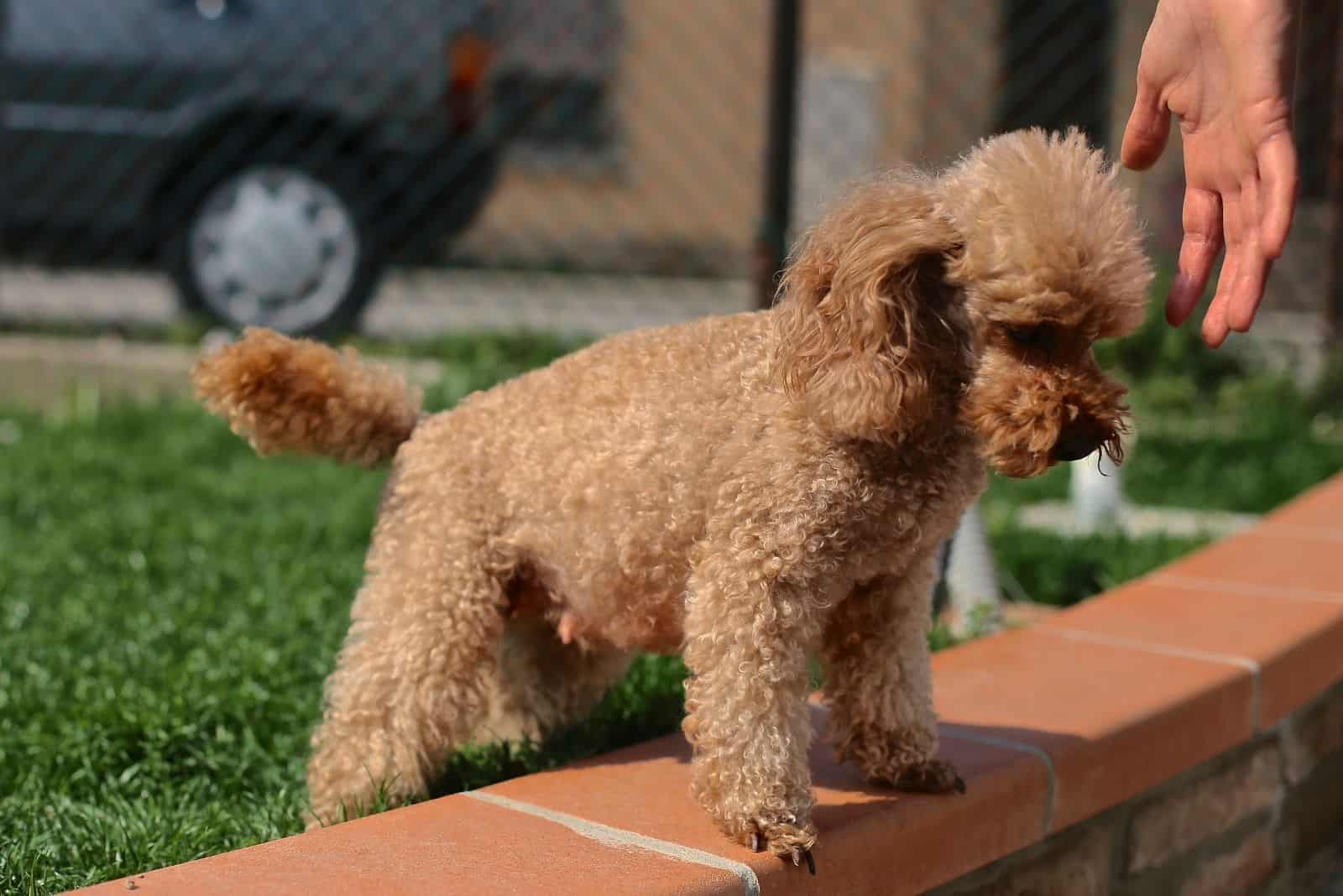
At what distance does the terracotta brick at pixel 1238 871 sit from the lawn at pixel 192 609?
1.11m

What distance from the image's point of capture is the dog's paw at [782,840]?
220 cm

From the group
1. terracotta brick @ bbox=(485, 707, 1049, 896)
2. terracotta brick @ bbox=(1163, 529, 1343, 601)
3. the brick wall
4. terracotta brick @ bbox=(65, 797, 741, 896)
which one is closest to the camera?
terracotta brick @ bbox=(65, 797, 741, 896)

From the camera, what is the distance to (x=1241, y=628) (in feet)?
11.4

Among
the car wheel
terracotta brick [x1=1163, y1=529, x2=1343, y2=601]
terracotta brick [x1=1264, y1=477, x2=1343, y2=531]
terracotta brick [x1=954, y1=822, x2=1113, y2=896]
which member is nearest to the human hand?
terracotta brick [x1=954, y1=822, x2=1113, y2=896]

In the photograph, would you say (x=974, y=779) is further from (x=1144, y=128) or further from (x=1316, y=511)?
(x=1316, y=511)

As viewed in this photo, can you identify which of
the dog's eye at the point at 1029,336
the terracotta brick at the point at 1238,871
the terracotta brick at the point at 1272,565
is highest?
the dog's eye at the point at 1029,336

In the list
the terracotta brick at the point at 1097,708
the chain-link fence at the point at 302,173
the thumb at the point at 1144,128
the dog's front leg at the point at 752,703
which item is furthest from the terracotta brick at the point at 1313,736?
the chain-link fence at the point at 302,173

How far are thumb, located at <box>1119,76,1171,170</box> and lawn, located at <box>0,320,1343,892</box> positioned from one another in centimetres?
136

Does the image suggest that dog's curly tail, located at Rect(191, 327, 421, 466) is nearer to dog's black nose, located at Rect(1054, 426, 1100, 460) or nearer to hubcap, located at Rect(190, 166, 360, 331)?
dog's black nose, located at Rect(1054, 426, 1100, 460)

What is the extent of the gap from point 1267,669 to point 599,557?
5.13ft

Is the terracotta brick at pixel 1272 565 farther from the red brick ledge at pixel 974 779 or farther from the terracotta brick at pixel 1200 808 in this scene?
the terracotta brick at pixel 1200 808

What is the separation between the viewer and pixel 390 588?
262 centimetres

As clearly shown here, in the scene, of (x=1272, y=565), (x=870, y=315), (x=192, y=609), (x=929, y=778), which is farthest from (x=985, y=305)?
(x=192, y=609)

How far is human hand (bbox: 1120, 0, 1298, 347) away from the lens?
229 cm
